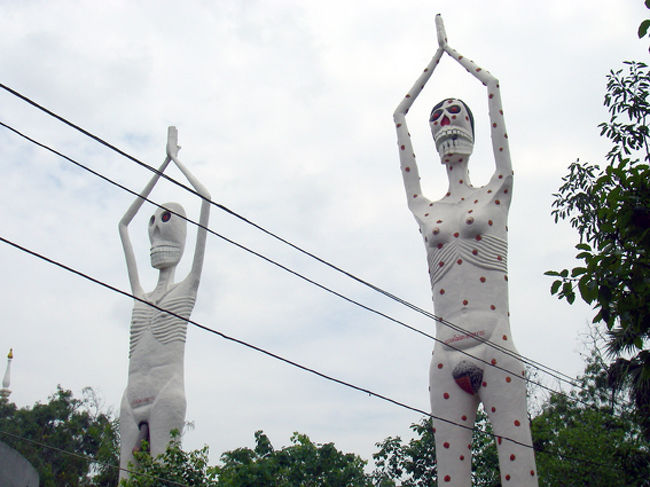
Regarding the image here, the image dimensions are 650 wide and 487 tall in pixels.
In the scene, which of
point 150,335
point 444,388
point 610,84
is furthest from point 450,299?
point 150,335

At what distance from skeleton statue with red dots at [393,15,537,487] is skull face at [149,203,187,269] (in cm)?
480

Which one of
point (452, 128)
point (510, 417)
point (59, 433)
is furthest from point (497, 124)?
point (59, 433)

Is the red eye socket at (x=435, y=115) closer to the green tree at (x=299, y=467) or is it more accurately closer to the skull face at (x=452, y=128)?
the skull face at (x=452, y=128)

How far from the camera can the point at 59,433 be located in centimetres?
2862

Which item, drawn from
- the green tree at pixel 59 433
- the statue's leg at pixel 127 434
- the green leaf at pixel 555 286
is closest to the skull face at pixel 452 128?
the green leaf at pixel 555 286

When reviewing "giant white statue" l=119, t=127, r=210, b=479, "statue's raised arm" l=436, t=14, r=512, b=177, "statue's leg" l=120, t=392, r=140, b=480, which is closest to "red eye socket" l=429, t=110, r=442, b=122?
"statue's raised arm" l=436, t=14, r=512, b=177

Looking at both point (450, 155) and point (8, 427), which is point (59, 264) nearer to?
point (450, 155)

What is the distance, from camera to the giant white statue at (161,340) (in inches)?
498

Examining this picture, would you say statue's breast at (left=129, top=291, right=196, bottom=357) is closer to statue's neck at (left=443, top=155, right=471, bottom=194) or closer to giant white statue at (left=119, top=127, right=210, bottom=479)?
giant white statue at (left=119, top=127, right=210, bottom=479)

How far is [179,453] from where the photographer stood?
36.9 ft

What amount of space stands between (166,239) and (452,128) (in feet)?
18.9

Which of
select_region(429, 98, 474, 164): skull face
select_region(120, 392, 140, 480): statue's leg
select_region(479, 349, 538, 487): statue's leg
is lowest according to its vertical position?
select_region(479, 349, 538, 487): statue's leg

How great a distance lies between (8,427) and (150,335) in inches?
712

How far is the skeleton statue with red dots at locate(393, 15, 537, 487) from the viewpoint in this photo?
9266 millimetres
